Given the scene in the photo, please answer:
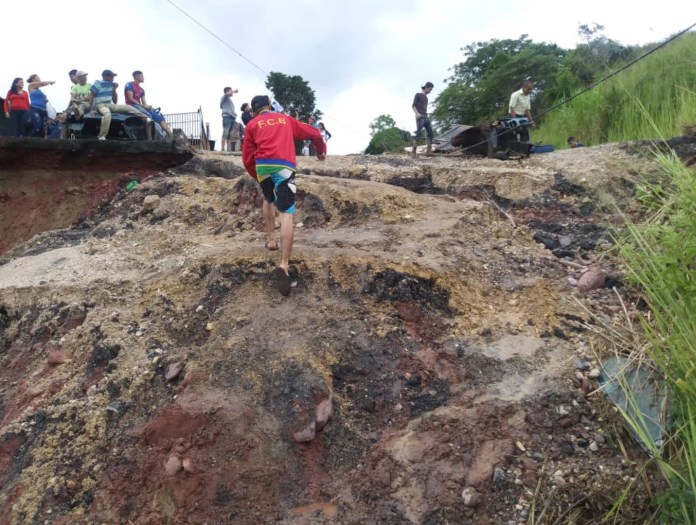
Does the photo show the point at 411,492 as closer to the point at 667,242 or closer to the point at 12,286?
the point at 667,242

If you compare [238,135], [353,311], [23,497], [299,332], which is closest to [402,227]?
[353,311]

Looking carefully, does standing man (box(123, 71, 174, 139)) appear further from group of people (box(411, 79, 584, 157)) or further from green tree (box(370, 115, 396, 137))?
green tree (box(370, 115, 396, 137))

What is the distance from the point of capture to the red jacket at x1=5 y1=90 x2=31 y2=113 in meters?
8.62

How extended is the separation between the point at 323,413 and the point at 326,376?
27 centimetres

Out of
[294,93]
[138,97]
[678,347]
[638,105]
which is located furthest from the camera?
[294,93]

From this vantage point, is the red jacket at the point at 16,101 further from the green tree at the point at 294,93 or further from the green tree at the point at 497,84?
the green tree at the point at 294,93

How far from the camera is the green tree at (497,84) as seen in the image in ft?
59.4

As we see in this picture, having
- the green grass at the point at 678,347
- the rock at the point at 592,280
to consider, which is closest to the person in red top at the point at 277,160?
the rock at the point at 592,280

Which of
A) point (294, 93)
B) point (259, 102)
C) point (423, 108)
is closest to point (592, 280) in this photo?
point (259, 102)

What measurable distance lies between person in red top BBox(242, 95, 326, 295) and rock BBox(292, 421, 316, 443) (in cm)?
120

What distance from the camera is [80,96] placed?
8648 millimetres

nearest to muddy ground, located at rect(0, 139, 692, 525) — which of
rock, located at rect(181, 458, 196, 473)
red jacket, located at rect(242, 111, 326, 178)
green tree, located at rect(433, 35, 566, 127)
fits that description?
rock, located at rect(181, 458, 196, 473)

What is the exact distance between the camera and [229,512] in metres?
3.24

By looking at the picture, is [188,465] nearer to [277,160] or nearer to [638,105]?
[277,160]
